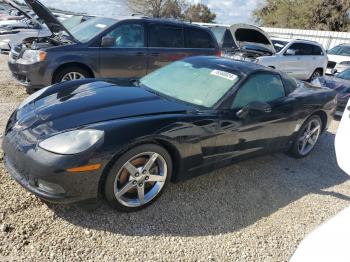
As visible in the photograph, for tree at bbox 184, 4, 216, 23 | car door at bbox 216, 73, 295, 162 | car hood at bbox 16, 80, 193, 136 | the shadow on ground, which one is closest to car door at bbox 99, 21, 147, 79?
car hood at bbox 16, 80, 193, 136

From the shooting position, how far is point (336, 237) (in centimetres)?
159

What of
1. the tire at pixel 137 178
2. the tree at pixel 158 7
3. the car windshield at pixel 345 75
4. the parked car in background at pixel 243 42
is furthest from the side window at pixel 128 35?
the tree at pixel 158 7

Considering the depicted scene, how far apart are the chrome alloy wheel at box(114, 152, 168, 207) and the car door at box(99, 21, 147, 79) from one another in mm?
3741

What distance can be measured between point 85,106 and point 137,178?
2.68ft

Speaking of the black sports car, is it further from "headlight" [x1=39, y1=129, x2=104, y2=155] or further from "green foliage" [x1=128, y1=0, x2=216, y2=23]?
"green foliage" [x1=128, y1=0, x2=216, y2=23]

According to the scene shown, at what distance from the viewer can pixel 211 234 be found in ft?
9.67

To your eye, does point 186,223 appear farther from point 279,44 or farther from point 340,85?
point 279,44

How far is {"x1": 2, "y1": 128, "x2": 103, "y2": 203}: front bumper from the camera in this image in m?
2.56

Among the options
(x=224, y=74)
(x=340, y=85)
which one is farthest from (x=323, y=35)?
(x=224, y=74)

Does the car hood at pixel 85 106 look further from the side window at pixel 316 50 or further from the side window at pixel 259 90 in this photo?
the side window at pixel 316 50

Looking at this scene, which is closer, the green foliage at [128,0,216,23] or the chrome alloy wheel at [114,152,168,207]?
the chrome alloy wheel at [114,152,168,207]

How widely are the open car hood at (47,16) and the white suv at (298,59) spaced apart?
5.09 metres

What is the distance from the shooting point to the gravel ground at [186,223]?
259 centimetres

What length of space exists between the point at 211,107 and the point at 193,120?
339 millimetres
